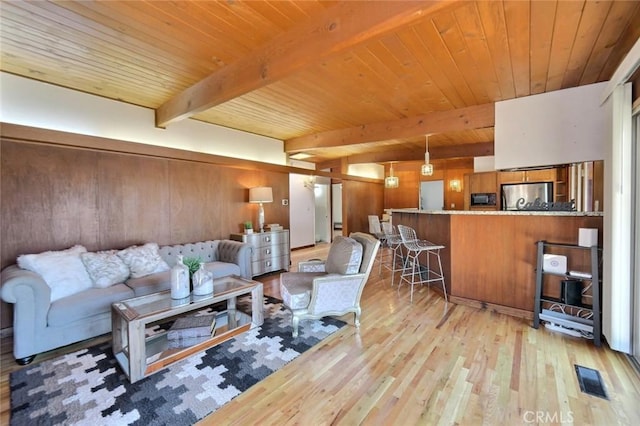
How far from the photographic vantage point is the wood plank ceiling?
→ 1.80 meters

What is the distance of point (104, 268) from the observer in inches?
113

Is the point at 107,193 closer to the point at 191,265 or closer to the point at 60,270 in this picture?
the point at 60,270

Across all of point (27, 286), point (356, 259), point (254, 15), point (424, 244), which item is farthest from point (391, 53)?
point (27, 286)

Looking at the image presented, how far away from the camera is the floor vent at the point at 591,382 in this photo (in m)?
1.81

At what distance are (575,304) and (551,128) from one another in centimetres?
195

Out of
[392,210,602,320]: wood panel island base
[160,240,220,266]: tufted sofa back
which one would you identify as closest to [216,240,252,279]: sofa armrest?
[160,240,220,266]: tufted sofa back

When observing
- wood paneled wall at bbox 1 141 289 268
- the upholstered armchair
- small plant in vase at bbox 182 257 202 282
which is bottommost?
the upholstered armchair

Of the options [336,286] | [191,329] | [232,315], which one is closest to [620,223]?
[336,286]

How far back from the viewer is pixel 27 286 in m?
2.20

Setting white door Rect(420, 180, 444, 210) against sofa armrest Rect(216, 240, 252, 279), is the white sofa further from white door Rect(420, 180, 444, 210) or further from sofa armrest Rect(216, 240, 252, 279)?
white door Rect(420, 180, 444, 210)

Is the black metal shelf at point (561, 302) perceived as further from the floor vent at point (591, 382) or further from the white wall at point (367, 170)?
the white wall at point (367, 170)

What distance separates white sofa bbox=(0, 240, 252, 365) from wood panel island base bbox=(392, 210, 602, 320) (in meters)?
3.60

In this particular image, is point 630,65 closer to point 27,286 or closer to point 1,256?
point 27,286

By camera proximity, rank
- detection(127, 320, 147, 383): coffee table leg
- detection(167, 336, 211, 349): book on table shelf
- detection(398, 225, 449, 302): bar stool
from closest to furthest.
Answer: detection(127, 320, 147, 383): coffee table leg → detection(167, 336, 211, 349): book on table shelf → detection(398, 225, 449, 302): bar stool
